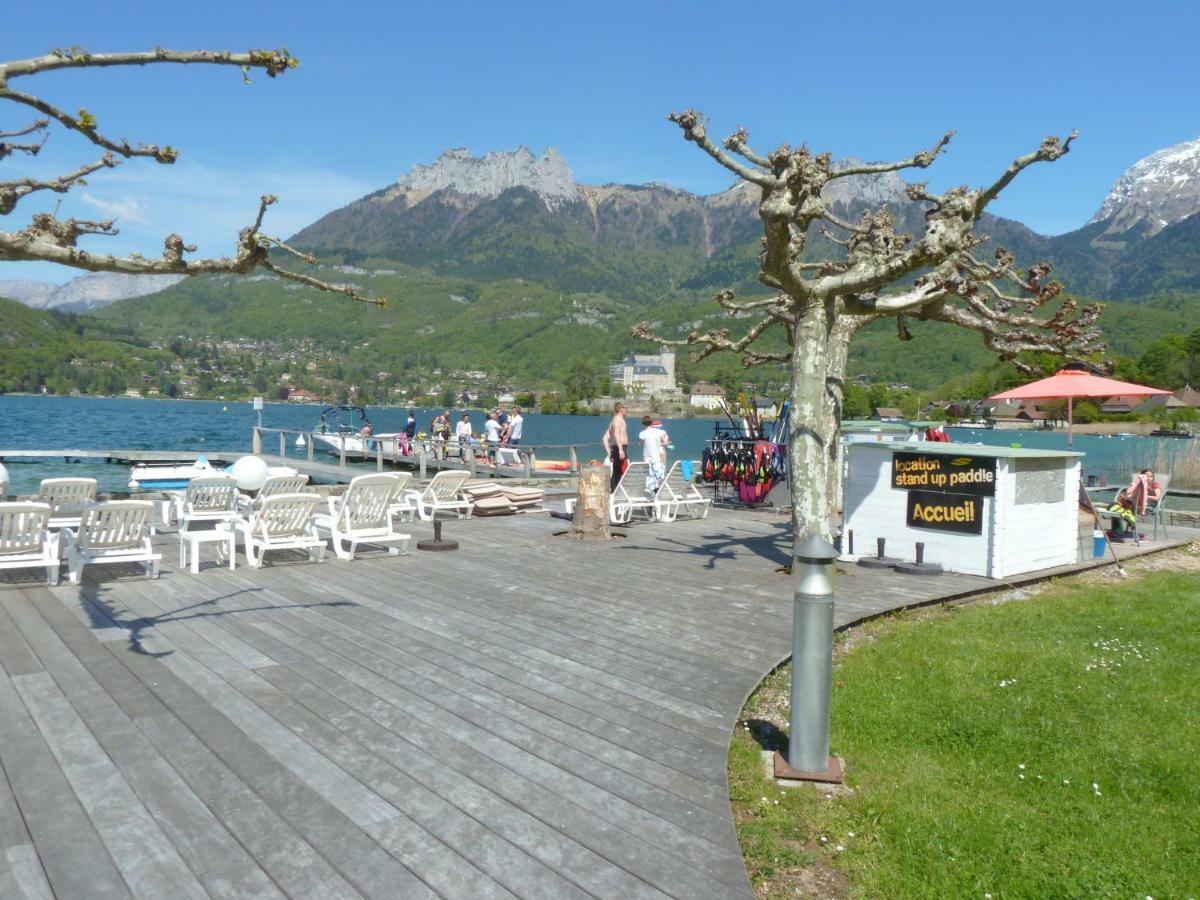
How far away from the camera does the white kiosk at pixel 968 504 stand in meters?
9.28

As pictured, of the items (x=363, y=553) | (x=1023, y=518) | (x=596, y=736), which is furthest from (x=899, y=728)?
(x=363, y=553)

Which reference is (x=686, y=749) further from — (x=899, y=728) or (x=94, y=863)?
(x=94, y=863)

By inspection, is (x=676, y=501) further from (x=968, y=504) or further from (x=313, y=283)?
(x=313, y=283)

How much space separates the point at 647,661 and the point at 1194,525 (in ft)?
46.5

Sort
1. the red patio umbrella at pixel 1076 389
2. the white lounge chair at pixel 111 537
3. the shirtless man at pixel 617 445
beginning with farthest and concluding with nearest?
the red patio umbrella at pixel 1076 389
the shirtless man at pixel 617 445
the white lounge chair at pixel 111 537

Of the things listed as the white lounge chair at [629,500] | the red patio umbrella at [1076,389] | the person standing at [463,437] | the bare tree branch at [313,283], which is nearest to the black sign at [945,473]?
the white lounge chair at [629,500]

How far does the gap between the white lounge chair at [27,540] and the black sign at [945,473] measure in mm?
8458

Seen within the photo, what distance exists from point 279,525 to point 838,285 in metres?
Result: 6.10

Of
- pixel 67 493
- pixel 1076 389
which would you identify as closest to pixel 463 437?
pixel 67 493

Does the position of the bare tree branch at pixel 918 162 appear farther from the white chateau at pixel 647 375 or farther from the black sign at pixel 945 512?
the white chateau at pixel 647 375

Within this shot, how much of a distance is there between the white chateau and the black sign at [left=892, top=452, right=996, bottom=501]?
12825 centimetres

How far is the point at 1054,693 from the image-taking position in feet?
18.6

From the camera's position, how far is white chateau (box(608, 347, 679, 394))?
470 ft

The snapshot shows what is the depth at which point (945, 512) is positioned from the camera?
9633 mm
